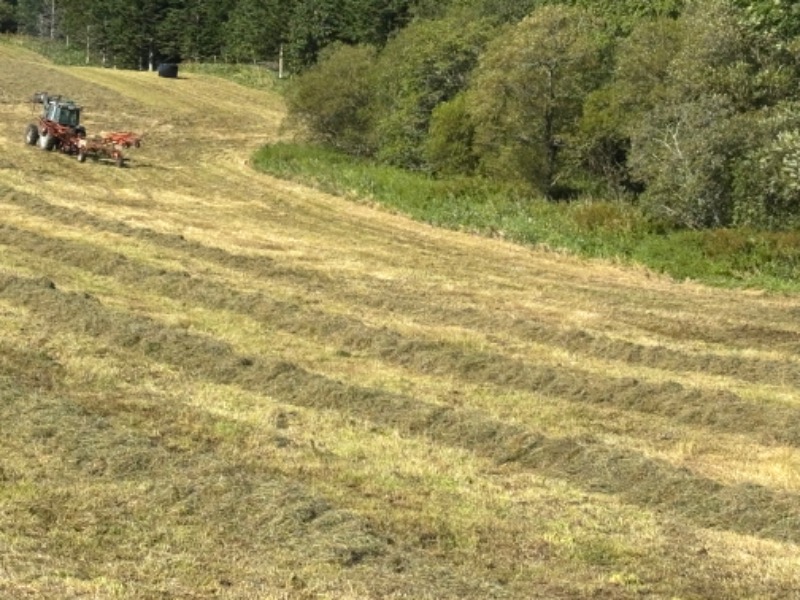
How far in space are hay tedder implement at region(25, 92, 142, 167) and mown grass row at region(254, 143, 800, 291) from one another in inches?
237

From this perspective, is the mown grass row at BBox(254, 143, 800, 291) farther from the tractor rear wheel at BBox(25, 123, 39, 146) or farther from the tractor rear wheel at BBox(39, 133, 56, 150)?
the tractor rear wheel at BBox(25, 123, 39, 146)

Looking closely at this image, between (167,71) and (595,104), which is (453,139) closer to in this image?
(595,104)

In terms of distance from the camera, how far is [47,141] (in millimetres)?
34719

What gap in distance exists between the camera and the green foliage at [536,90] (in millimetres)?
32281

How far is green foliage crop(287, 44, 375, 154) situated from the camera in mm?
42906

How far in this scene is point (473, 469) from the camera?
34.0 feet

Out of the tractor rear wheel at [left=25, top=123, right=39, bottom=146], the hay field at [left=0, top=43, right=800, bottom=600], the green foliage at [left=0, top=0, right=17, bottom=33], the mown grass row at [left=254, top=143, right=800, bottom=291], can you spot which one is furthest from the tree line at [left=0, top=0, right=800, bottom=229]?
the green foliage at [left=0, top=0, right=17, bottom=33]

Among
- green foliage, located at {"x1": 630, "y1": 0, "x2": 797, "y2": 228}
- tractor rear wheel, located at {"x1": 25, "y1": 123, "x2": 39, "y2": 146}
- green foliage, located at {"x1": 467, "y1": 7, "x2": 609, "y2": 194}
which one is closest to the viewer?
green foliage, located at {"x1": 630, "y1": 0, "x2": 797, "y2": 228}

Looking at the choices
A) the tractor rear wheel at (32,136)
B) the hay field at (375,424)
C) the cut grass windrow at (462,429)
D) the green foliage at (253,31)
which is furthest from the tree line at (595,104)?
the green foliage at (253,31)

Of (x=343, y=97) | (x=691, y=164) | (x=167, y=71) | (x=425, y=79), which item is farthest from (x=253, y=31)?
(x=691, y=164)

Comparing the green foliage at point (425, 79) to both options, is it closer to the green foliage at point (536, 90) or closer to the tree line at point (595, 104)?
the tree line at point (595, 104)

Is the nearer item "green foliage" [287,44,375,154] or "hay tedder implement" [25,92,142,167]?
"hay tedder implement" [25,92,142,167]

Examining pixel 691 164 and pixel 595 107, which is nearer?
pixel 691 164

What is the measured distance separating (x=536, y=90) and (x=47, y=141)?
16974 mm
